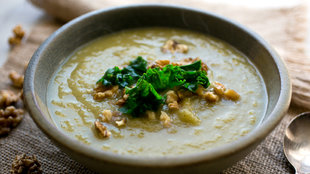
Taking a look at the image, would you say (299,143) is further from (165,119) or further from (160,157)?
(160,157)

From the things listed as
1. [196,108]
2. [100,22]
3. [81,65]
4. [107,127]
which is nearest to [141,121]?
[107,127]

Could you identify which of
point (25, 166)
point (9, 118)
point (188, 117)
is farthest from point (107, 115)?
point (9, 118)

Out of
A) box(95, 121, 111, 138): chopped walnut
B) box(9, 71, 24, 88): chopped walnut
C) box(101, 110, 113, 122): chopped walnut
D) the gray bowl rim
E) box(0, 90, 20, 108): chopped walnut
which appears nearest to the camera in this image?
the gray bowl rim

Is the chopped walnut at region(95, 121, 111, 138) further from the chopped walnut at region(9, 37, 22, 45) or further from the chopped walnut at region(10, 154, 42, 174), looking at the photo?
the chopped walnut at region(9, 37, 22, 45)

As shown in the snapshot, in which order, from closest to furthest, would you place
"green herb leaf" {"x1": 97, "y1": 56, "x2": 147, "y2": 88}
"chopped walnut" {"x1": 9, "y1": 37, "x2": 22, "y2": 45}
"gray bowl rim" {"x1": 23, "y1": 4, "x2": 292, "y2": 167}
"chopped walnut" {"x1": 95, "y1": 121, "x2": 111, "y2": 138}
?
"gray bowl rim" {"x1": 23, "y1": 4, "x2": 292, "y2": 167}, "chopped walnut" {"x1": 95, "y1": 121, "x2": 111, "y2": 138}, "green herb leaf" {"x1": 97, "y1": 56, "x2": 147, "y2": 88}, "chopped walnut" {"x1": 9, "y1": 37, "x2": 22, "y2": 45}

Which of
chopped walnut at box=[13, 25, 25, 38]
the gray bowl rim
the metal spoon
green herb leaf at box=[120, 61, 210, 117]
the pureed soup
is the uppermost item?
the gray bowl rim

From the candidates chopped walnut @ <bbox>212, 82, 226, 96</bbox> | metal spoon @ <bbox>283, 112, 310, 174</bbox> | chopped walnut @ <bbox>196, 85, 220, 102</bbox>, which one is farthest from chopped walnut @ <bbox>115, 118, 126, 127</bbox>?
metal spoon @ <bbox>283, 112, 310, 174</bbox>
